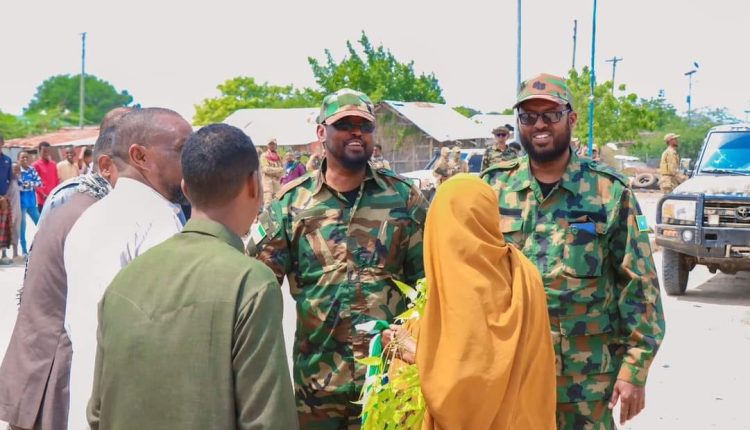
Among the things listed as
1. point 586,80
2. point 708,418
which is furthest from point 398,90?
point 708,418

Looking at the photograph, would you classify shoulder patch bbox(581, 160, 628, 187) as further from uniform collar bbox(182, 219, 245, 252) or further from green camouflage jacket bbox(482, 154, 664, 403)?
uniform collar bbox(182, 219, 245, 252)

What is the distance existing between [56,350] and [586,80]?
51978 mm

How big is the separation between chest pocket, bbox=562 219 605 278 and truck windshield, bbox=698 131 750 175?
8307 millimetres

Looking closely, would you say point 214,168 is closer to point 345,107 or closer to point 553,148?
point 345,107

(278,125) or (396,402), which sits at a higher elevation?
(278,125)

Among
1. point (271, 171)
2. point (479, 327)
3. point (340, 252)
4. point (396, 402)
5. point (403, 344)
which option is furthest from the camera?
point (271, 171)

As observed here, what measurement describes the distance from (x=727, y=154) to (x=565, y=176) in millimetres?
8598

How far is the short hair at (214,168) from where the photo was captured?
87.4 inches

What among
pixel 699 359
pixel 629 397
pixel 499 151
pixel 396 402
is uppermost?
pixel 499 151

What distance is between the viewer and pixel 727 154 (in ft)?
36.8

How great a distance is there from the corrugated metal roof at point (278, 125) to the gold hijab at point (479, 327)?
42.9 meters

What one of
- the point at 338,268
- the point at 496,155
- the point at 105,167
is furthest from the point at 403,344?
the point at 496,155

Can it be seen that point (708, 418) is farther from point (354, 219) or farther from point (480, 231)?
point (480, 231)

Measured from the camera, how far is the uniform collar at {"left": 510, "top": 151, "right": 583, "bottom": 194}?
356cm
